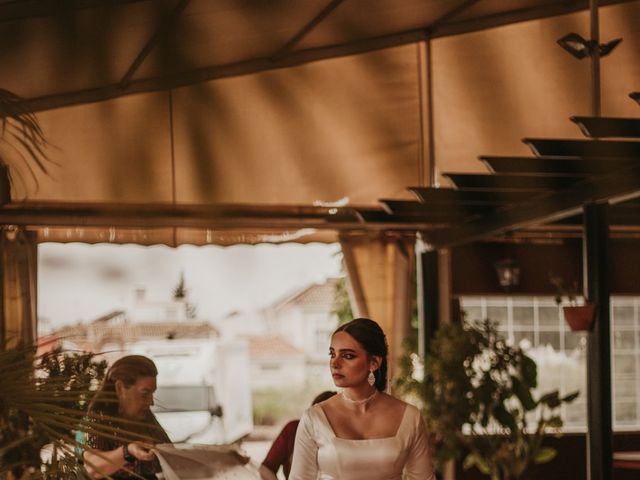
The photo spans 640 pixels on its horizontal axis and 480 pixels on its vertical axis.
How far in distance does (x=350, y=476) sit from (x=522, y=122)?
19.9ft

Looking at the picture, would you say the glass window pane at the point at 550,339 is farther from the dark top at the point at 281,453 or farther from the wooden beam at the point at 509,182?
the dark top at the point at 281,453

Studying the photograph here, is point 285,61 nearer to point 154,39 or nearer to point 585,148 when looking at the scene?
point 154,39

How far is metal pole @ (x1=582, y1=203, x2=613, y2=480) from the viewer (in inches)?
254

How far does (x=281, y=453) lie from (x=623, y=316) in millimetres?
7237

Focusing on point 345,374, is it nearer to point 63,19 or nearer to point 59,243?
point 63,19

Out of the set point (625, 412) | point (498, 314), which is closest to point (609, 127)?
point (498, 314)

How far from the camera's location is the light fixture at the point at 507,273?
10.4m

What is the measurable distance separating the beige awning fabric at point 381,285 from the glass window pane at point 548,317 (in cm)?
230

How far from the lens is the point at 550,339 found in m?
11.2

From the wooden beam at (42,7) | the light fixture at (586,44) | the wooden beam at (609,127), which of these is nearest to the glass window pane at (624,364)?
the light fixture at (586,44)

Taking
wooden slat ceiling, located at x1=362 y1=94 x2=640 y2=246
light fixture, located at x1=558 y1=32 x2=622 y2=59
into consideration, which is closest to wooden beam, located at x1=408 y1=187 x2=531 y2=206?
wooden slat ceiling, located at x1=362 y1=94 x2=640 y2=246

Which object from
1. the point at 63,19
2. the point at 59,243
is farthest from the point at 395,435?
the point at 59,243

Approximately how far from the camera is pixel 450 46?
899 cm

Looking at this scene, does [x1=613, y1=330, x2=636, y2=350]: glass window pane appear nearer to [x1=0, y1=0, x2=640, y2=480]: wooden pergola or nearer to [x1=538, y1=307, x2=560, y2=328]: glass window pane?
[x1=538, y1=307, x2=560, y2=328]: glass window pane
